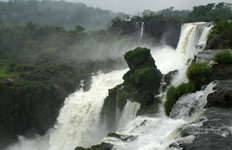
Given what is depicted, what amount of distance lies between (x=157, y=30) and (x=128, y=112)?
22.6 m

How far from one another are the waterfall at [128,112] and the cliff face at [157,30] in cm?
1755

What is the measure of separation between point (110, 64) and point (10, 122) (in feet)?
45.2

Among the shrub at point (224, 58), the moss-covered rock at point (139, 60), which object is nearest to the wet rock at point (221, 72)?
the shrub at point (224, 58)

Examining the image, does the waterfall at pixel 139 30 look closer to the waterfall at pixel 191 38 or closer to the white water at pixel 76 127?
the waterfall at pixel 191 38

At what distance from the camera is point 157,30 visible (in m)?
37.8

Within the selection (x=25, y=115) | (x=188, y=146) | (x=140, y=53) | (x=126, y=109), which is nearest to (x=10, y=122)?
(x=25, y=115)

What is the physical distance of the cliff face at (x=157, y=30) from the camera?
3443 centimetres

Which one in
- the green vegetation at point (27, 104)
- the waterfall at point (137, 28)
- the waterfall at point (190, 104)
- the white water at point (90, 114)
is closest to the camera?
the waterfall at point (190, 104)

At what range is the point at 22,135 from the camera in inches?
909

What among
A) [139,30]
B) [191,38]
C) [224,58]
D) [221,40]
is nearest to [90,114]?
[221,40]

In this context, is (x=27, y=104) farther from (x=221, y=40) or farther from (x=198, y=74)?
(x=221, y=40)

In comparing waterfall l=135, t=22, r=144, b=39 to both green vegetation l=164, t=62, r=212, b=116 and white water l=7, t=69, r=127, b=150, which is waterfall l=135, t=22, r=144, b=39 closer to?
white water l=7, t=69, r=127, b=150

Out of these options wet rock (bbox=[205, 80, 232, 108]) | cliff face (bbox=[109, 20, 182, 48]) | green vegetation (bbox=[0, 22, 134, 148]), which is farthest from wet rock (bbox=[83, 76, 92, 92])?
wet rock (bbox=[205, 80, 232, 108])

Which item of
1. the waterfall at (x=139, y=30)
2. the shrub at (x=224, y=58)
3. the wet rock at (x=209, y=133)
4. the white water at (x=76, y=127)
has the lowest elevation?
the white water at (x=76, y=127)
